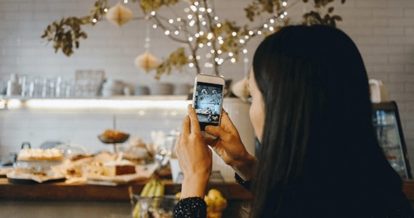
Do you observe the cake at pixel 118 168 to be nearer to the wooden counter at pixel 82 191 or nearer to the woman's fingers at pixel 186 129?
the wooden counter at pixel 82 191

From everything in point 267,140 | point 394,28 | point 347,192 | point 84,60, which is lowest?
point 347,192

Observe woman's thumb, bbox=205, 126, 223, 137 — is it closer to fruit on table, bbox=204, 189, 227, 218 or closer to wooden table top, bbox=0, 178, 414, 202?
fruit on table, bbox=204, 189, 227, 218

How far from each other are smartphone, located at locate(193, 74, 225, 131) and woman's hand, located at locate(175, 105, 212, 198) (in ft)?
0.35

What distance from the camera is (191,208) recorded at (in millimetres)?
1337

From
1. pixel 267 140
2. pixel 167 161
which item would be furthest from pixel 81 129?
pixel 267 140

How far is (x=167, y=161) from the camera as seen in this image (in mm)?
3316

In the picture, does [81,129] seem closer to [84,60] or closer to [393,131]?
[84,60]

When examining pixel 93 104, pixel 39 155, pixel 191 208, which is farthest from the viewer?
pixel 93 104

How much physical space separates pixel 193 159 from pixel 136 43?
14.8 ft

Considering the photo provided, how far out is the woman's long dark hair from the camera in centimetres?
107

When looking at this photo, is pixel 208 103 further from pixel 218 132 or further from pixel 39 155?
pixel 39 155

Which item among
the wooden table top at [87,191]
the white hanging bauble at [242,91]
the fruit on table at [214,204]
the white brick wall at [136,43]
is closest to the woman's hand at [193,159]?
the fruit on table at [214,204]

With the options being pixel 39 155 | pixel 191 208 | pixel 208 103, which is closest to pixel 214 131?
pixel 208 103

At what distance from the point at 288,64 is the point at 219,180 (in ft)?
5.35
